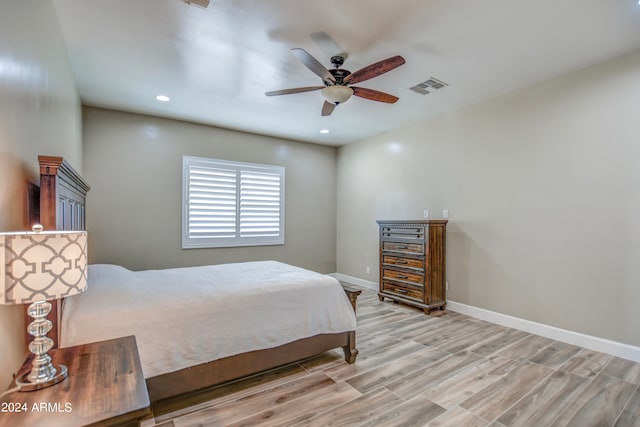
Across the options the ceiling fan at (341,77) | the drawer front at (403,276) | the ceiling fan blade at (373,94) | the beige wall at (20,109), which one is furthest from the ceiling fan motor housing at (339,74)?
the drawer front at (403,276)

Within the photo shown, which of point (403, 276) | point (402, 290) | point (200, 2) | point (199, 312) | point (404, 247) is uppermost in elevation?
point (200, 2)

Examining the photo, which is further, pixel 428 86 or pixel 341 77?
pixel 428 86

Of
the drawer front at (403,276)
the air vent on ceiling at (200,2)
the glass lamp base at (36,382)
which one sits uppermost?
the air vent on ceiling at (200,2)

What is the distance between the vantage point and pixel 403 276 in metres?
4.50

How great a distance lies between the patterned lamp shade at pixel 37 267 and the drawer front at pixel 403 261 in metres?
3.86

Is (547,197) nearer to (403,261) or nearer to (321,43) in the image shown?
(403,261)

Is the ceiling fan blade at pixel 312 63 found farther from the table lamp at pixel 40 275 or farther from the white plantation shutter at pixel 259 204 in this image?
the white plantation shutter at pixel 259 204

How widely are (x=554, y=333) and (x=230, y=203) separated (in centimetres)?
463

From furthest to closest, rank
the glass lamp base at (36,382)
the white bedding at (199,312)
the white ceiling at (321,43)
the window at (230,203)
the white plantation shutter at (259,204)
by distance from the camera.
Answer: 1. the white plantation shutter at (259,204)
2. the window at (230,203)
3. the white ceiling at (321,43)
4. the white bedding at (199,312)
5. the glass lamp base at (36,382)

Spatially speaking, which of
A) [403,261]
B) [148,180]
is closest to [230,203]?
[148,180]

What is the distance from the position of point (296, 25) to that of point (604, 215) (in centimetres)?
335

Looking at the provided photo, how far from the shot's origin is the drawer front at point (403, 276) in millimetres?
4258

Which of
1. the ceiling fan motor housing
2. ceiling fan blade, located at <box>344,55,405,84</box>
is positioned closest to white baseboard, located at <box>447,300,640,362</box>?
ceiling fan blade, located at <box>344,55,405,84</box>

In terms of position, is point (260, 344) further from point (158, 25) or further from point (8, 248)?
point (158, 25)
